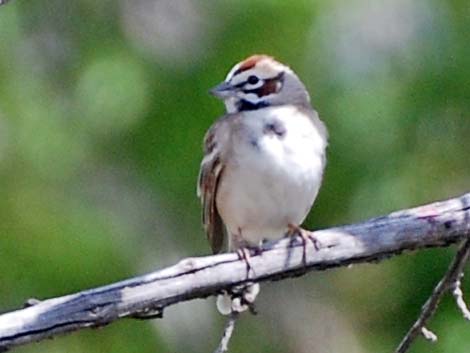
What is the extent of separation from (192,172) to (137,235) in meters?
0.53

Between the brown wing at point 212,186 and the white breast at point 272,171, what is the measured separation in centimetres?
3

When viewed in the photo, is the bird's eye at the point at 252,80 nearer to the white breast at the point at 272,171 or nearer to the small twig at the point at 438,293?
the white breast at the point at 272,171

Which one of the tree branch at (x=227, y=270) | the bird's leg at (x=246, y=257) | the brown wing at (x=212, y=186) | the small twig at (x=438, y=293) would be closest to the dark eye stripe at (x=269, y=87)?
the brown wing at (x=212, y=186)

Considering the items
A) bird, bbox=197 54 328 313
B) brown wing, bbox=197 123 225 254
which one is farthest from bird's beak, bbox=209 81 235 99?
brown wing, bbox=197 123 225 254

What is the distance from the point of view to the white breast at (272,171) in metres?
4.79

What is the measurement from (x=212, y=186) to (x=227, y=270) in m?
0.95

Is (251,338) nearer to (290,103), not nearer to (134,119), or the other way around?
(134,119)

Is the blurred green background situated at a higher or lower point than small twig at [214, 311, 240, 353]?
higher

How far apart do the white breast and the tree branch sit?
1.67ft

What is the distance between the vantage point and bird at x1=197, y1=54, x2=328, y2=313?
15.8ft

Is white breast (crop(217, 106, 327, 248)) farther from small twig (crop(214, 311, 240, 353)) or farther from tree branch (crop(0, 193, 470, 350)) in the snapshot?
small twig (crop(214, 311, 240, 353))

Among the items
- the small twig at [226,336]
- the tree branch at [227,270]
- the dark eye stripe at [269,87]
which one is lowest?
the small twig at [226,336]

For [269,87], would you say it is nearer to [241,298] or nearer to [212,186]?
[212,186]

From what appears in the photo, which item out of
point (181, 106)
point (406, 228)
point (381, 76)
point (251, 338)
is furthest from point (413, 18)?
point (406, 228)
